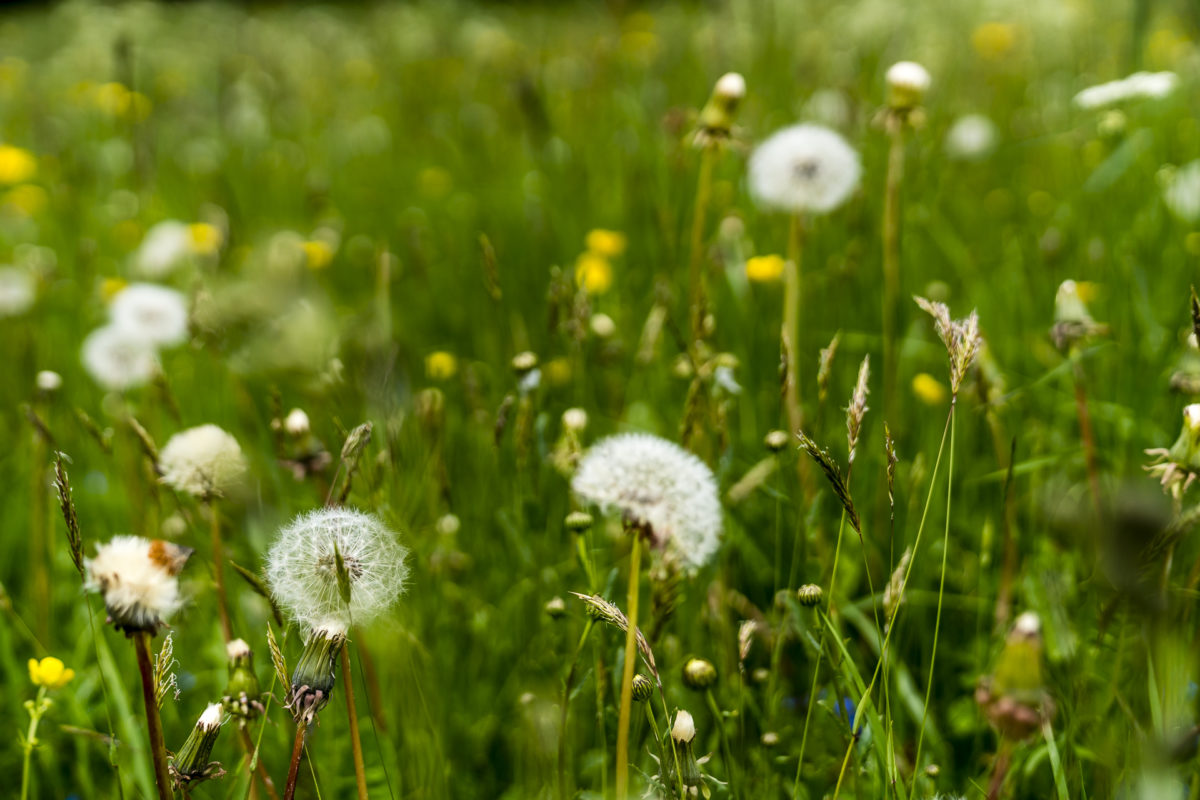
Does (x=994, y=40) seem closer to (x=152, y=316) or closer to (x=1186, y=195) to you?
(x=1186, y=195)

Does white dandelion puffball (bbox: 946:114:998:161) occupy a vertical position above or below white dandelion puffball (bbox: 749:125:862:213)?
above

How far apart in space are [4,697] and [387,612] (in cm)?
68

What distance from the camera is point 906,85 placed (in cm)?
144

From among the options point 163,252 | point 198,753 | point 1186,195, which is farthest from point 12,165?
point 1186,195

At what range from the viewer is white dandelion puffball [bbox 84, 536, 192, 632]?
652 millimetres

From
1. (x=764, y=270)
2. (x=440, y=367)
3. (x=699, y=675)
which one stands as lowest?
(x=699, y=675)

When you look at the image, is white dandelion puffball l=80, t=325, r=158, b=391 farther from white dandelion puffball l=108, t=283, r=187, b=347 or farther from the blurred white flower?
the blurred white flower

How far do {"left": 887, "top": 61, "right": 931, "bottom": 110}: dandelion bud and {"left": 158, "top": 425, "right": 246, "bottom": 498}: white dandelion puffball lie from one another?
1061 millimetres

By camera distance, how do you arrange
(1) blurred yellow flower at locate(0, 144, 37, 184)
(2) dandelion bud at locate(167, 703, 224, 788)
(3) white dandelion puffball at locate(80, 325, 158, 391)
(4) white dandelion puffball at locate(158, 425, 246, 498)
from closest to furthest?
1. (2) dandelion bud at locate(167, 703, 224, 788)
2. (4) white dandelion puffball at locate(158, 425, 246, 498)
3. (3) white dandelion puffball at locate(80, 325, 158, 391)
4. (1) blurred yellow flower at locate(0, 144, 37, 184)

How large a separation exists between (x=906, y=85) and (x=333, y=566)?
1.10m

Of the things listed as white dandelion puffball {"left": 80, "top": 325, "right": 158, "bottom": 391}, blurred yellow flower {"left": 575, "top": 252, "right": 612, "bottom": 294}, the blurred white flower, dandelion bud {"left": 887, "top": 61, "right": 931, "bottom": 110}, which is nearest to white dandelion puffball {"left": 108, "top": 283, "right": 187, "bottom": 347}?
white dandelion puffball {"left": 80, "top": 325, "right": 158, "bottom": 391}

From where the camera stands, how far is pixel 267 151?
3.71 m

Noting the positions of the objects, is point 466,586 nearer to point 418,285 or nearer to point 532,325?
point 532,325

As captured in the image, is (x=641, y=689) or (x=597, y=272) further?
(x=597, y=272)
